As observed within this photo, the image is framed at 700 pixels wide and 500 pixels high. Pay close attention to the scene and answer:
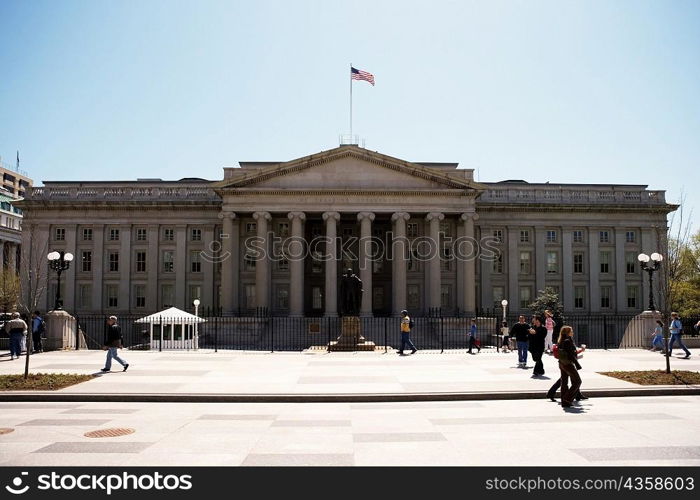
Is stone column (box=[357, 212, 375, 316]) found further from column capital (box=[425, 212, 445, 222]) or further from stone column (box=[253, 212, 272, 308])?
stone column (box=[253, 212, 272, 308])

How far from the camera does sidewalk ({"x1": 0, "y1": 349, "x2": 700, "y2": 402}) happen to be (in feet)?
54.6

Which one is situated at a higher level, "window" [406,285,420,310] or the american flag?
the american flag

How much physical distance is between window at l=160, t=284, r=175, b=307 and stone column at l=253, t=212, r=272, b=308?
12231mm

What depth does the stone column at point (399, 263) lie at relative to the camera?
5731 centimetres

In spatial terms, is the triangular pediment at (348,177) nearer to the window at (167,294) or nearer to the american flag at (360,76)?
the american flag at (360,76)

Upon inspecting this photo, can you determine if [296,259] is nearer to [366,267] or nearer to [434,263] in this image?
[366,267]

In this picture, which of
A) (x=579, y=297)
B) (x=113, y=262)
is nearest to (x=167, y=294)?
(x=113, y=262)

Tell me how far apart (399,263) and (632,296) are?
27098 millimetres

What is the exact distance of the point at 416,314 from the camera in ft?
206

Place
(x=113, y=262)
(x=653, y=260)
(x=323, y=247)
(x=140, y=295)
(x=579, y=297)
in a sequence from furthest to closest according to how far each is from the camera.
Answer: (x=579, y=297) → (x=113, y=262) → (x=140, y=295) → (x=323, y=247) → (x=653, y=260)

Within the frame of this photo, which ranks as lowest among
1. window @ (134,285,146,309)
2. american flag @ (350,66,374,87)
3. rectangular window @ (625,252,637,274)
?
window @ (134,285,146,309)

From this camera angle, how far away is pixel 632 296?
6669cm

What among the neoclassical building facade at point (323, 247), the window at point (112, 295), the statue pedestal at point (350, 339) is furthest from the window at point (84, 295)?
the statue pedestal at point (350, 339)

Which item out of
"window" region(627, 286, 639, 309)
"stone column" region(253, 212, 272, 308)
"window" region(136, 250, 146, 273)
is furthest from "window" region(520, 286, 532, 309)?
"window" region(136, 250, 146, 273)
